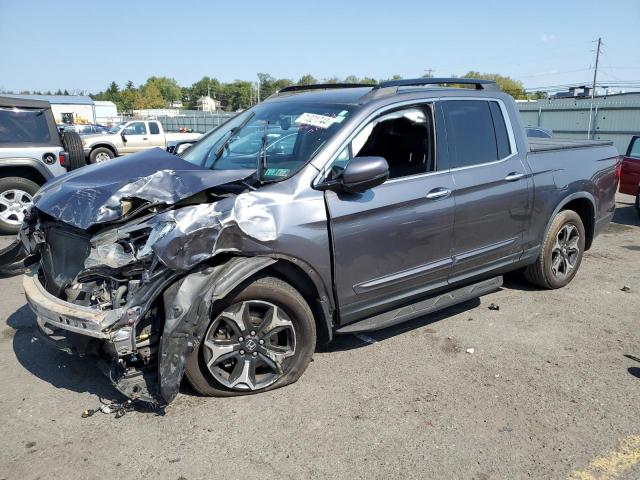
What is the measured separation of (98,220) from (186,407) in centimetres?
128

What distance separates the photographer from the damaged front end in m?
2.96

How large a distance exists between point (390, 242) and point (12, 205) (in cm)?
696

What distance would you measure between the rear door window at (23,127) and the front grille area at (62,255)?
18.8ft

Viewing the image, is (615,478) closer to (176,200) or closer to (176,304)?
(176,304)

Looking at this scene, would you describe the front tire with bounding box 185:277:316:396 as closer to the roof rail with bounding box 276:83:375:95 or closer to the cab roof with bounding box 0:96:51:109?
the roof rail with bounding box 276:83:375:95

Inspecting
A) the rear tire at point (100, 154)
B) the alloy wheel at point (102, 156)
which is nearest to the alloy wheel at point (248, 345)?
the rear tire at point (100, 154)

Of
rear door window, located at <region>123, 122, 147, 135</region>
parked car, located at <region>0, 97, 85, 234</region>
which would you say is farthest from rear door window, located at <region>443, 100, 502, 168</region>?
rear door window, located at <region>123, 122, 147, 135</region>

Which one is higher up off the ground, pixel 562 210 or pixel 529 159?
pixel 529 159

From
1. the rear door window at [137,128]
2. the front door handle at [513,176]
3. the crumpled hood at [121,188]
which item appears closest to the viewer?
the crumpled hood at [121,188]

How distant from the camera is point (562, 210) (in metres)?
5.30

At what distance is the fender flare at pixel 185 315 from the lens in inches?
116

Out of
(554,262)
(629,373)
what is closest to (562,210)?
(554,262)

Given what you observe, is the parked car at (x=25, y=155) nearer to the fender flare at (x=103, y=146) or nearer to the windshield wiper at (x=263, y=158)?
the windshield wiper at (x=263, y=158)

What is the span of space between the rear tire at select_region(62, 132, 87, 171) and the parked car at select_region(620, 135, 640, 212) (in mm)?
9551
